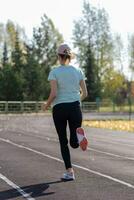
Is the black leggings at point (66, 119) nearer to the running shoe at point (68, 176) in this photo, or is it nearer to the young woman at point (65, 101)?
the young woman at point (65, 101)

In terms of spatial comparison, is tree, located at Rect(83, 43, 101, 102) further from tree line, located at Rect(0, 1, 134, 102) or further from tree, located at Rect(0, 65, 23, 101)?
tree, located at Rect(0, 65, 23, 101)

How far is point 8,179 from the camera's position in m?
9.65

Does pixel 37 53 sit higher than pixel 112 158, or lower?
higher

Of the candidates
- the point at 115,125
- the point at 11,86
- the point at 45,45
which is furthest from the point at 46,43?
the point at 115,125

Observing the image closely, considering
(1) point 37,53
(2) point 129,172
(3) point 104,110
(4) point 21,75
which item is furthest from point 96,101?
(2) point 129,172

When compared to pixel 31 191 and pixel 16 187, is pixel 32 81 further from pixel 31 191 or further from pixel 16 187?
pixel 31 191

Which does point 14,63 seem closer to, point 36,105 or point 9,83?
point 9,83

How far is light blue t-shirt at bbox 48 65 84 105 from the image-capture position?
9656 mm

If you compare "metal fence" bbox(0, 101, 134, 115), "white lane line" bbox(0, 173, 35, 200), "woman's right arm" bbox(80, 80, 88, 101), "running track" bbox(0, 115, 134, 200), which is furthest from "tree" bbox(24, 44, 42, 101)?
"white lane line" bbox(0, 173, 35, 200)

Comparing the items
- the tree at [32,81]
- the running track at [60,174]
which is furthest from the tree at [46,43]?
the running track at [60,174]

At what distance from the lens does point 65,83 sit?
9680 millimetres

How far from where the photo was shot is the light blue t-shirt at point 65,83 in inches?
380

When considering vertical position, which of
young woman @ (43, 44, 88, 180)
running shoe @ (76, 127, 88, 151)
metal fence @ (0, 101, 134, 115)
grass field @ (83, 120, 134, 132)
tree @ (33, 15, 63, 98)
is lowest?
grass field @ (83, 120, 134, 132)

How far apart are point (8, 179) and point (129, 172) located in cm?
216
